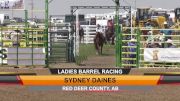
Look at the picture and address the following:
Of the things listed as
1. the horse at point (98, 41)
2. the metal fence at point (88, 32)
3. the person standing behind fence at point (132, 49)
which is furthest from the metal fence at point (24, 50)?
the metal fence at point (88, 32)

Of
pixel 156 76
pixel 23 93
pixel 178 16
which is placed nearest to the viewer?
pixel 156 76

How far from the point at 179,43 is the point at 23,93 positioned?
34.9 feet

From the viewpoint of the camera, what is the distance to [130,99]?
13.1 m

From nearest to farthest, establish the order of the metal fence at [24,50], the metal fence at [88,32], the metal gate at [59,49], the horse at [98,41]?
the metal fence at [24,50]
the metal gate at [59,49]
the horse at [98,41]
the metal fence at [88,32]

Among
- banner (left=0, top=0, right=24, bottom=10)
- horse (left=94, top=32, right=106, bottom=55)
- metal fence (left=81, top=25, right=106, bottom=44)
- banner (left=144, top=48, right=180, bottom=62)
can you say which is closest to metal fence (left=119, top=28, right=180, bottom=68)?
banner (left=144, top=48, right=180, bottom=62)

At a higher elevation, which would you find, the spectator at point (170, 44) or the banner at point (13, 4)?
the banner at point (13, 4)

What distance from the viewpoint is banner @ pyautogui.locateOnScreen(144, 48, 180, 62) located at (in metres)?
22.8

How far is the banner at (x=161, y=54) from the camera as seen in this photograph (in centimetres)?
2278

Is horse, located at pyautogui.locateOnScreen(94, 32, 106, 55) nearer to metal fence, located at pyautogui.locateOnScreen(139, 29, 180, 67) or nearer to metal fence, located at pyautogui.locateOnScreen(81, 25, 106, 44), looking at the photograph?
metal fence, located at pyautogui.locateOnScreen(139, 29, 180, 67)

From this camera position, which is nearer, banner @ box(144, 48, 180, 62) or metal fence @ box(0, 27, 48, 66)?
banner @ box(144, 48, 180, 62)

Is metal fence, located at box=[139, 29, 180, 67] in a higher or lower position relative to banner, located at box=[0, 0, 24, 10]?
lower

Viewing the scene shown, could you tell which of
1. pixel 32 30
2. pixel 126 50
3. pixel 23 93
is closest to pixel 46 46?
pixel 32 30

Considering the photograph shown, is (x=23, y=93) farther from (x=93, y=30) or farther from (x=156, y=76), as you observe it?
(x=93, y=30)

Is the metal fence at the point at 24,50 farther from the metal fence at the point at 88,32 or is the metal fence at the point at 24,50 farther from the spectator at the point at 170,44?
the metal fence at the point at 88,32
